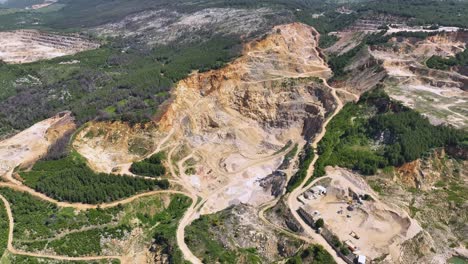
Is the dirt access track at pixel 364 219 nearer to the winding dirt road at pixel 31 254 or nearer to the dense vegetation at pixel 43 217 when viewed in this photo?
the winding dirt road at pixel 31 254

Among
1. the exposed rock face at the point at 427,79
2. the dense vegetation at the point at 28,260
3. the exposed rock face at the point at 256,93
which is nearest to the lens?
the dense vegetation at the point at 28,260

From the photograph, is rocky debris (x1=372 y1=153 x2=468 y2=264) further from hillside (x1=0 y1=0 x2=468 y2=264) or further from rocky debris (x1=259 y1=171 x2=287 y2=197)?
rocky debris (x1=259 y1=171 x2=287 y2=197)

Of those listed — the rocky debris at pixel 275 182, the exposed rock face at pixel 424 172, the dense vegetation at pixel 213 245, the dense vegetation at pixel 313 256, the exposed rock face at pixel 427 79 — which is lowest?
the rocky debris at pixel 275 182

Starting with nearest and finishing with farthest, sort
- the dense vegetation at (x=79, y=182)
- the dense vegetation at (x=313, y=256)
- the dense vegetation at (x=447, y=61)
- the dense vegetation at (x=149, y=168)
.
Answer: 1. the dense vegetation at (x=313, y=256)
2. the dense vegetation at (x=79, y=182)
3. the dense vegetation at (x=149, y=168)
4. the dense vegetation at (x=447, y=61)

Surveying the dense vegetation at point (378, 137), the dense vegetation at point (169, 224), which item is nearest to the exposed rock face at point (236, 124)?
the dense vegetation at point (169, 224)

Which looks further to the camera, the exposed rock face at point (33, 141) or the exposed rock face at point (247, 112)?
the exposed rock face at point (247, 112)
